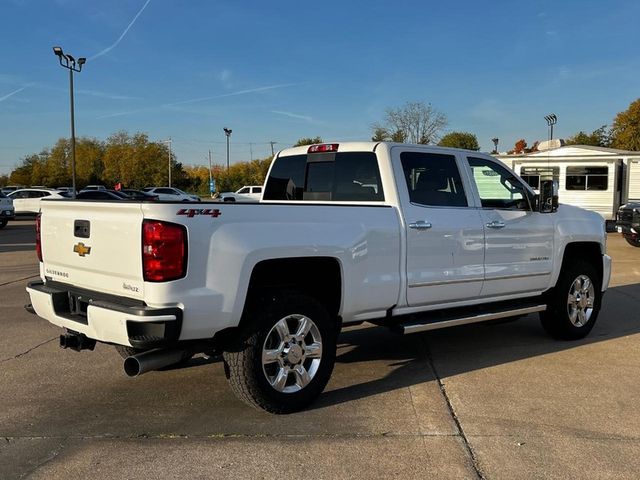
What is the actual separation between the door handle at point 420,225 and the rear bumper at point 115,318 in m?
2.11

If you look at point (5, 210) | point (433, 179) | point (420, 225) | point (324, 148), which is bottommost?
point (5, 210)

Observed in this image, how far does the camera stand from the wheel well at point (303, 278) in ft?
13.8

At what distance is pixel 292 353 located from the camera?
4285 mm

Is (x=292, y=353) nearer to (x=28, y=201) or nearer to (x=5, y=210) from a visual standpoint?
(x=5, y=210)

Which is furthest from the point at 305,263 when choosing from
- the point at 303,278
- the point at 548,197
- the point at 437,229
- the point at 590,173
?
the point at 590,173

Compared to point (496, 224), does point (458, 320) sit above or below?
below

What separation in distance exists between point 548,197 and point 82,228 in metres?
4.32

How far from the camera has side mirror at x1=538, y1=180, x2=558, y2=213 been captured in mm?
5816

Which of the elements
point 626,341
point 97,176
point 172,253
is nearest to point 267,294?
point 172,253

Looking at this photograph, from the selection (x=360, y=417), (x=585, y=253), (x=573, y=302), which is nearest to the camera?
(x=360, y=417)

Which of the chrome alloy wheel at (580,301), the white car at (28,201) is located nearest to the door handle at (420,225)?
the chrome alloy wheel at (580,301)

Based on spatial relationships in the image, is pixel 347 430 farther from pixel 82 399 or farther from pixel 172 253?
pixel 82 399

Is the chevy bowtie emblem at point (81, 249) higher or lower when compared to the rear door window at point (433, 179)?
lower

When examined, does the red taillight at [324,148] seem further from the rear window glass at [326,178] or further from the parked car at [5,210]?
the parked car at [5,210]
